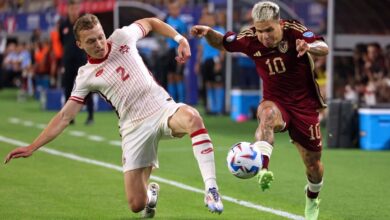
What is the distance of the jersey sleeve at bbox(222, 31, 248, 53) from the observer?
9.25 metres

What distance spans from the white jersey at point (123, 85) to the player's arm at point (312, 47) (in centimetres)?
142

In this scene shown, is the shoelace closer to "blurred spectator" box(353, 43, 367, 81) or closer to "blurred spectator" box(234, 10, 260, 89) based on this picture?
"blurred spectator" box(353, 43, 367, 81)

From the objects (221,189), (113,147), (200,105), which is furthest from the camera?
(200,105)

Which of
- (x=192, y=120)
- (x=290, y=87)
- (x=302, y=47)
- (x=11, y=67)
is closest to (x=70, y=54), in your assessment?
(x=290, y=87)

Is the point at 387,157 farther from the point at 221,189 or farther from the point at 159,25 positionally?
the point at 159,25

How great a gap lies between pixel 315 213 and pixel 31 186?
3928 mm

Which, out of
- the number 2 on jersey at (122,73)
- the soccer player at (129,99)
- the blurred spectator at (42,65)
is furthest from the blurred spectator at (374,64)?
the blurred spectator at (42,65)

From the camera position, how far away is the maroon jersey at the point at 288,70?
898 centimetres

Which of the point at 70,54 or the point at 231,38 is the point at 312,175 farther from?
the point at 70,54

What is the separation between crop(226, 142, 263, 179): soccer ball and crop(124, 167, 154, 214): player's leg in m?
1.37

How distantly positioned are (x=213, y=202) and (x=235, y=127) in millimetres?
13063

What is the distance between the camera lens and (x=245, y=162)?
809 cm

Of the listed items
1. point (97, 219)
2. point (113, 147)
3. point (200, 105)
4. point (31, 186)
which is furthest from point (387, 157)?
point (200, 105)

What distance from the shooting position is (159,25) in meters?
9.55
